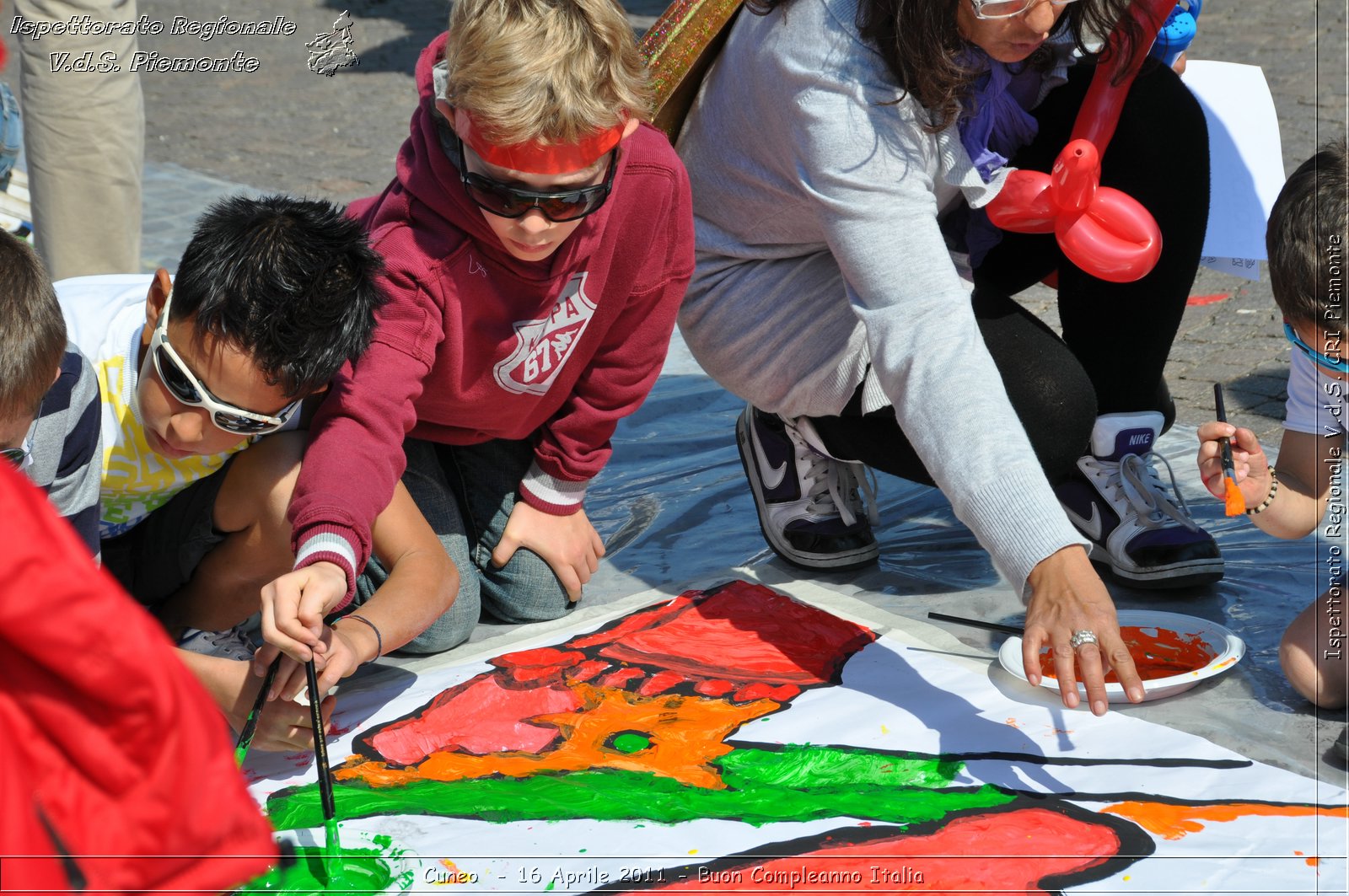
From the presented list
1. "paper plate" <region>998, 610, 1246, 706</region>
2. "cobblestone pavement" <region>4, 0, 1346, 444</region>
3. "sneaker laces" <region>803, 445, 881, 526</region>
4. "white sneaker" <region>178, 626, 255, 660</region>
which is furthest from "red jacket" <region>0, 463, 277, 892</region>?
"cobblestone pavement" <region>4, 0, 1346, 444</region>

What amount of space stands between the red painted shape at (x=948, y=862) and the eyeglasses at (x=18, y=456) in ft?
2.95

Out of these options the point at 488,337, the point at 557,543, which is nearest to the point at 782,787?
the point at 557,543

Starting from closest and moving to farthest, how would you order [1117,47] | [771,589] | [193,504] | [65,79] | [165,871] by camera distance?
[165,871] → [193,504] → [1117,47] → [771,589] → [65,79]

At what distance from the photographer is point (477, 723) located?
1.90 metres

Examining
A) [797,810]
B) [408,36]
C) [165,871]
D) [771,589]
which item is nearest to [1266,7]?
[408,36]

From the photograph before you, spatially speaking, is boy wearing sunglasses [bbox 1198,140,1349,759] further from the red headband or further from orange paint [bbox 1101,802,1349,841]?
the red headband

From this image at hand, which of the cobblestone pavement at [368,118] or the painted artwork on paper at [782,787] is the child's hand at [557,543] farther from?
the cobblestone pavement at [368,118]

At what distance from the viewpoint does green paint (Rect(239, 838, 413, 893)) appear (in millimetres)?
1536

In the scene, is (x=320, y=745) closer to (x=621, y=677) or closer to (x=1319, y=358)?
(x=621, y=677)

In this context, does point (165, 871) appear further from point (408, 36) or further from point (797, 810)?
point (408, 36)

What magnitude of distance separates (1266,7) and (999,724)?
19.5 feet

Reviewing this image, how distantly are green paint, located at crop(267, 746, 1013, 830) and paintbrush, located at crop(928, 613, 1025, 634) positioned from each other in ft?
1.04

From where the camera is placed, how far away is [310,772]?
1.76m

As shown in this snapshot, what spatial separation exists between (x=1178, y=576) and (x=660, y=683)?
864mm
